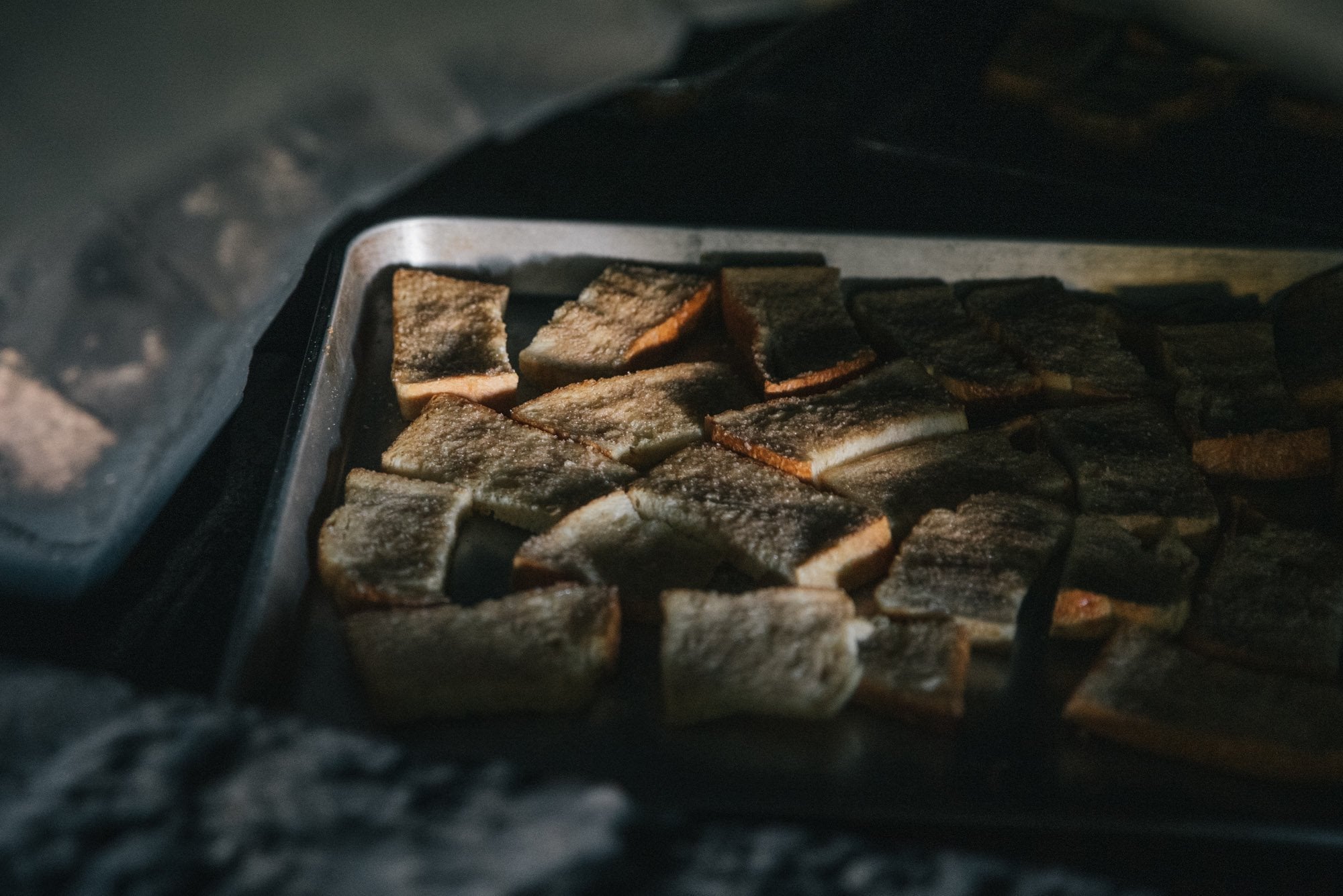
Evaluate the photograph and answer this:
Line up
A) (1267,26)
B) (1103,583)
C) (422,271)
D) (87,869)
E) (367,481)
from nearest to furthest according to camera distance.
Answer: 1. (87,869)
2. (1267,26)
3. (1103,583)
4. (367,481)
5. (422,271)

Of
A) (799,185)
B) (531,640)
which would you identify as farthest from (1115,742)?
(799,185)

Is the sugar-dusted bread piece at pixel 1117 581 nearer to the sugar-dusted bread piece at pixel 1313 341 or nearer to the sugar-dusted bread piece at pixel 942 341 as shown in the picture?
the sugar-dusted bread piece at pixel 942 341

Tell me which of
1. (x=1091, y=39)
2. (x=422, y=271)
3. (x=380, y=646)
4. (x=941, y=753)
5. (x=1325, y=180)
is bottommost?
(x=941, y=753)

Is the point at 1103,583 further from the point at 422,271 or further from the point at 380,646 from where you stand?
the point at 422,271

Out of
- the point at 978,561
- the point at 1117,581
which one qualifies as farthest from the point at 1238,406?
the point at 978,561

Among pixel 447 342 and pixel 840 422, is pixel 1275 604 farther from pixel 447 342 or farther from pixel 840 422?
pixel 447 342

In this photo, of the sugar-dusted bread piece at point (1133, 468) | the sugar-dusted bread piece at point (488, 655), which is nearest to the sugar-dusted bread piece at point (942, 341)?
the sugar-dusted bread piece at point (1133, 468)

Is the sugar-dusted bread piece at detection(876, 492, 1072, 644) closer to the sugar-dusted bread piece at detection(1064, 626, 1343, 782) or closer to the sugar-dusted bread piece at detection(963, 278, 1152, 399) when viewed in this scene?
the sugar-dusted bread piece at detection(1064, 626, 1343, 782)
